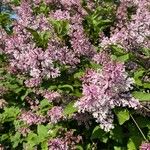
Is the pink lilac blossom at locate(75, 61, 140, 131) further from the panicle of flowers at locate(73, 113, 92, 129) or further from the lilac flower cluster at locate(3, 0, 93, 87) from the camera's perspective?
the lilac flower cluster at locate(3, 0, 93, 87)

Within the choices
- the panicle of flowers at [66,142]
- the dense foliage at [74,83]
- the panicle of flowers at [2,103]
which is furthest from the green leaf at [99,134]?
the panicle of flowers at [2,103]

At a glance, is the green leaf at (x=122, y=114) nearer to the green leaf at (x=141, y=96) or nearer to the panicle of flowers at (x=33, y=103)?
the green leaf at (x=141, y=96)

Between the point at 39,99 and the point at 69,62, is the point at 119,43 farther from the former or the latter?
the point at 39,99

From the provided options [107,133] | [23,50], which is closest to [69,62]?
[23,50]

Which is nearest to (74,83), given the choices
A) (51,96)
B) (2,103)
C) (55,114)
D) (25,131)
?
(51,96)

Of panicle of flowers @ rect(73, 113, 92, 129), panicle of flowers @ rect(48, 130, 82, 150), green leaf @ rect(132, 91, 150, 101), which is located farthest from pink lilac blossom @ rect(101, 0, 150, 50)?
panicle of flowers @ rect(48, 130, 82, 150)

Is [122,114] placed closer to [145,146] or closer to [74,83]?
[145,146]

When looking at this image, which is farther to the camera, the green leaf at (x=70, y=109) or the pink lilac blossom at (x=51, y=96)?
the pink lilac blossom at (x=51, y=96)
